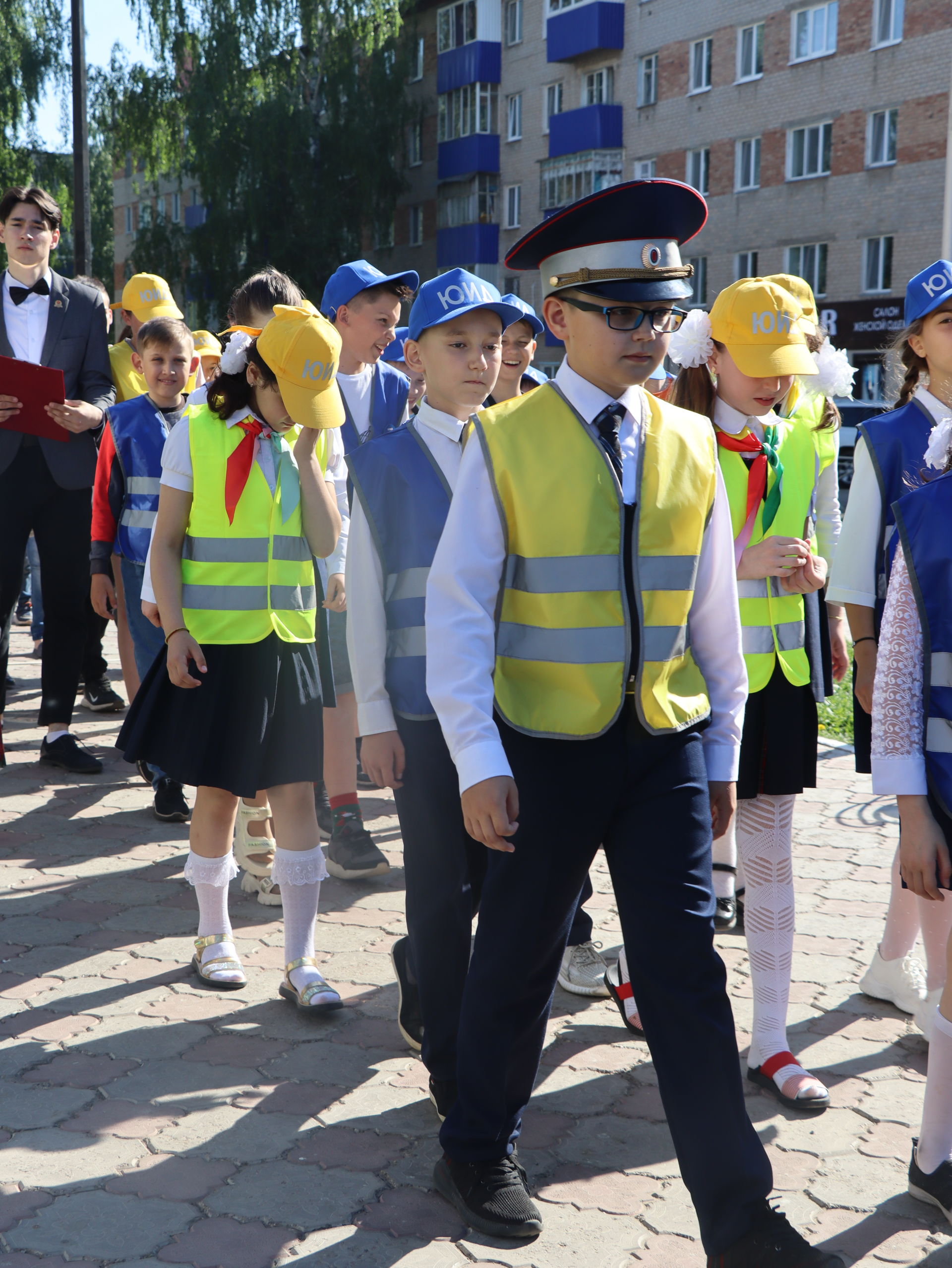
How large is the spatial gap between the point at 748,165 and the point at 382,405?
32.0 meters

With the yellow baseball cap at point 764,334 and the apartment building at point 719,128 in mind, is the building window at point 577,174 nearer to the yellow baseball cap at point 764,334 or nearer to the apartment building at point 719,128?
the apartment building at point 719,128

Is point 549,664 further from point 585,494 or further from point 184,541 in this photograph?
point 184,541

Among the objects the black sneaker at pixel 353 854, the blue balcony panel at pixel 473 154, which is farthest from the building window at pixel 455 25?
the black sneaker at pixel 353 854

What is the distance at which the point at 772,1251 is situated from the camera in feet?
8.33

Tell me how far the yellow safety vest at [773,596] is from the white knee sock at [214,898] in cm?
179

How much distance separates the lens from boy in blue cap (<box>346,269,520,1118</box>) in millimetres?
3342

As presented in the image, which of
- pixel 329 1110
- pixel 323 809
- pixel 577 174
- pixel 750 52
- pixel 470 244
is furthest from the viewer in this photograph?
pixel 470 244

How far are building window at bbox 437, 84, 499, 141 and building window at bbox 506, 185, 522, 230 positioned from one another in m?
2.09

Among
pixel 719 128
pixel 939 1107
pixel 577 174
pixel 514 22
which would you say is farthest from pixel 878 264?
pixel 939 1107

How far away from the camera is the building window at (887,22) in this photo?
30250 mm

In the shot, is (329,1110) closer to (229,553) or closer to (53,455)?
(229,553)

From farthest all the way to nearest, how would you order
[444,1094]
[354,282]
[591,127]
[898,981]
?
[591,127], [354,282], [898,981], [444,1094]

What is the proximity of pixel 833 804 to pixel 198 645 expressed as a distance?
3.64 meters

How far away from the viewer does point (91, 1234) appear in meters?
2.89
